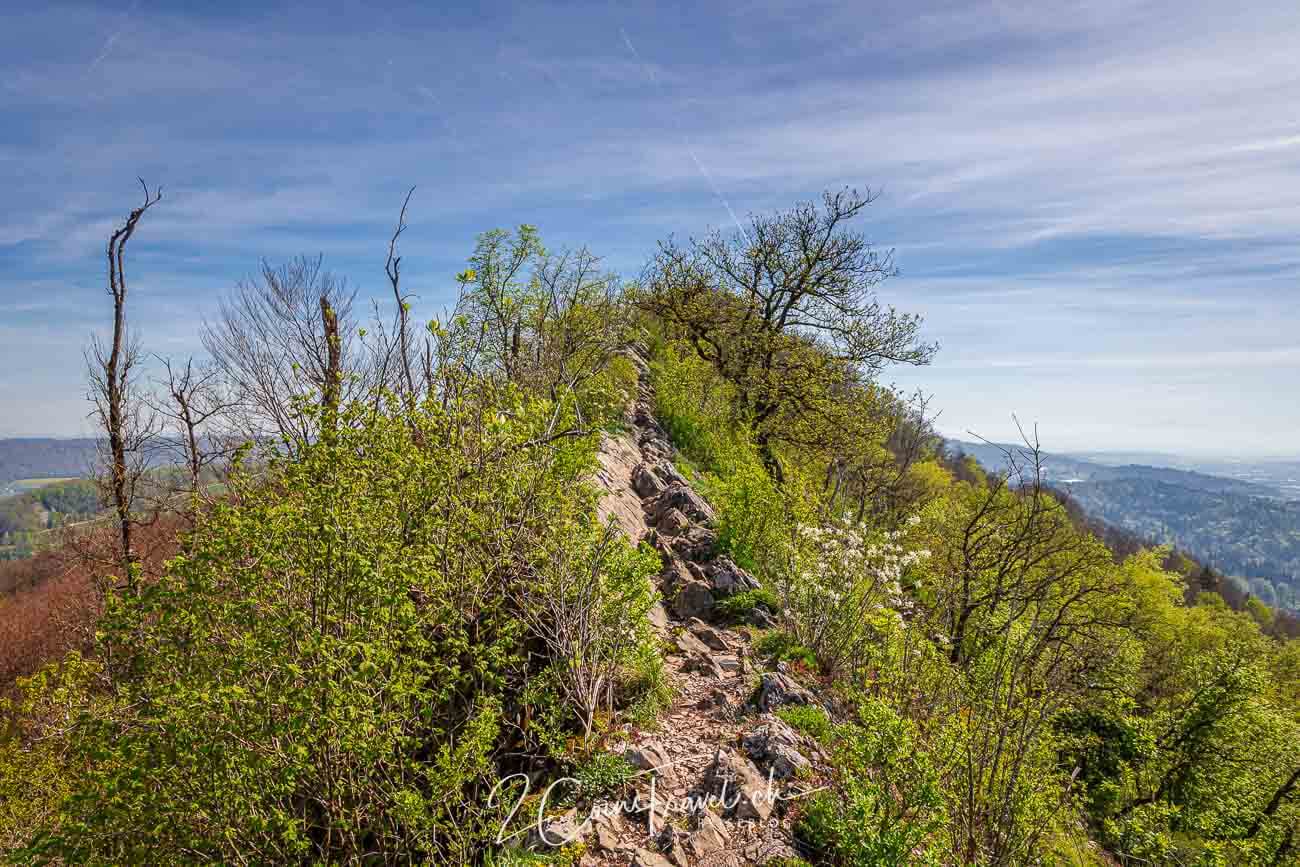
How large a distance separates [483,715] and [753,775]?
327 cm

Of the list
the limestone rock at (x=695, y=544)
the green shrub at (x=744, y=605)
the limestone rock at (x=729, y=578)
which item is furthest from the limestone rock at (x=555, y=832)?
the limestone rock at (x=695, y=544)

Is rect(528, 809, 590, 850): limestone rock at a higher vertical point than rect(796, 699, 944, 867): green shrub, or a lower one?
lower

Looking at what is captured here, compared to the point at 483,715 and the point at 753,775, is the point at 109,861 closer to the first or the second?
the point at 483,715

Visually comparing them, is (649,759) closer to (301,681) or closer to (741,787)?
(741,787)

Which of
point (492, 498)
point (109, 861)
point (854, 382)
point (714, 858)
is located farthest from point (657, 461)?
point (109, 861)

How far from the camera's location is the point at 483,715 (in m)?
5.44

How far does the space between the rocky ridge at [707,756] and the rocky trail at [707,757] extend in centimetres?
1

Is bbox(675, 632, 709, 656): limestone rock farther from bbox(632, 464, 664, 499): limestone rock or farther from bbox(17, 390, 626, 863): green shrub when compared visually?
bbox(632, 464, 664, 499): limestone rock

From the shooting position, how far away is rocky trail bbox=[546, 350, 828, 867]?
234 inches

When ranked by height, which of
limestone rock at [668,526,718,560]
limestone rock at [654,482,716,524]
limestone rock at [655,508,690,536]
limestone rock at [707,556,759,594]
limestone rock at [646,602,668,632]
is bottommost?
limestone rock at [646,602,668,632]

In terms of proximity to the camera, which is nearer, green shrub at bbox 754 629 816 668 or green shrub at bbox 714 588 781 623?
green shrub at bbox 754 629 816 668

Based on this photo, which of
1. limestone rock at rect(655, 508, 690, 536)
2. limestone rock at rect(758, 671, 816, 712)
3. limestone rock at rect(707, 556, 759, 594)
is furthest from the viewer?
limestone rock at rect(655, 508, 690, 536)

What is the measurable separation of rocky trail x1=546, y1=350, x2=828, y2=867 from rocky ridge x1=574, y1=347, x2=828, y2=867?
0.01 metres

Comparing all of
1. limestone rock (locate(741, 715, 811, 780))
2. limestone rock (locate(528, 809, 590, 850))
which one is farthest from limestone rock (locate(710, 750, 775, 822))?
limestone rock (locate(528, 809, 590, 850))
